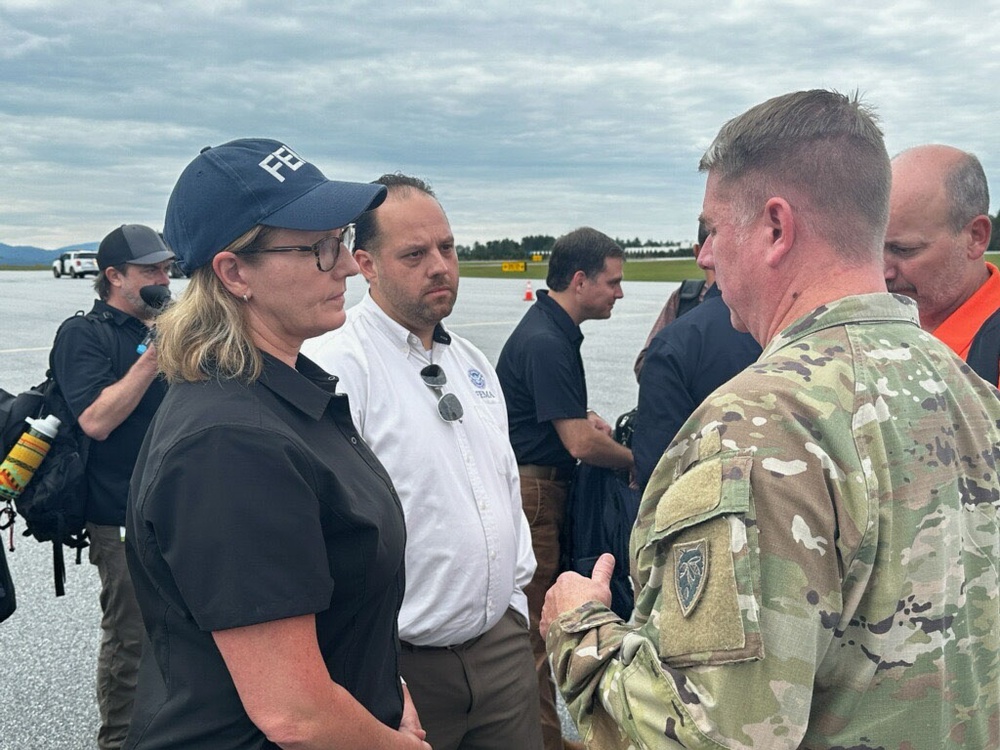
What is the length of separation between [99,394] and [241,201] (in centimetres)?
229

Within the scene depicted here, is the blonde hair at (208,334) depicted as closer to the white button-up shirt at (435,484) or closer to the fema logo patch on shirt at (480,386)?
the white button-up shirt at (435,484)

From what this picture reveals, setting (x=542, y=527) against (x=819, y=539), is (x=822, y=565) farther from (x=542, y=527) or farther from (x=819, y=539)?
(x=542, y=527)

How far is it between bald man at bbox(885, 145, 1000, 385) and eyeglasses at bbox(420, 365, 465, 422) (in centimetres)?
156

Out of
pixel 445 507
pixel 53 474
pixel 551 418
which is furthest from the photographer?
pixel 551 418

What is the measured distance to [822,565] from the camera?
1.23m

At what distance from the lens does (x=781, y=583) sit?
4.04 feet

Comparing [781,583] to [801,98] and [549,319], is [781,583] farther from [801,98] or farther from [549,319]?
[549,319]

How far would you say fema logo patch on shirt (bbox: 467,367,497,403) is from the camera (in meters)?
3.02

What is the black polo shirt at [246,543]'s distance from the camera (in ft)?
4.87

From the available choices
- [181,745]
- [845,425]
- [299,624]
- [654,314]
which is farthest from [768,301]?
[654,314]

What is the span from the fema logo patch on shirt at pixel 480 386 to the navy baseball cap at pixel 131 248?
192cm

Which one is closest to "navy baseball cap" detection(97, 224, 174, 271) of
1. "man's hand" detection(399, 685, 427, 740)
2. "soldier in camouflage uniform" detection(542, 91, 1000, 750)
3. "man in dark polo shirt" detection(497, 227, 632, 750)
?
"man in dark polo shirt" detection(497, 227, 632, 750)

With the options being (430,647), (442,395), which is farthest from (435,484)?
(430,647)

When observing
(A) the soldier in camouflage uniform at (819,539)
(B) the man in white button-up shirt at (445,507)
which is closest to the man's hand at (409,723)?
(B) the man in white button-up shirt at (445,507)
